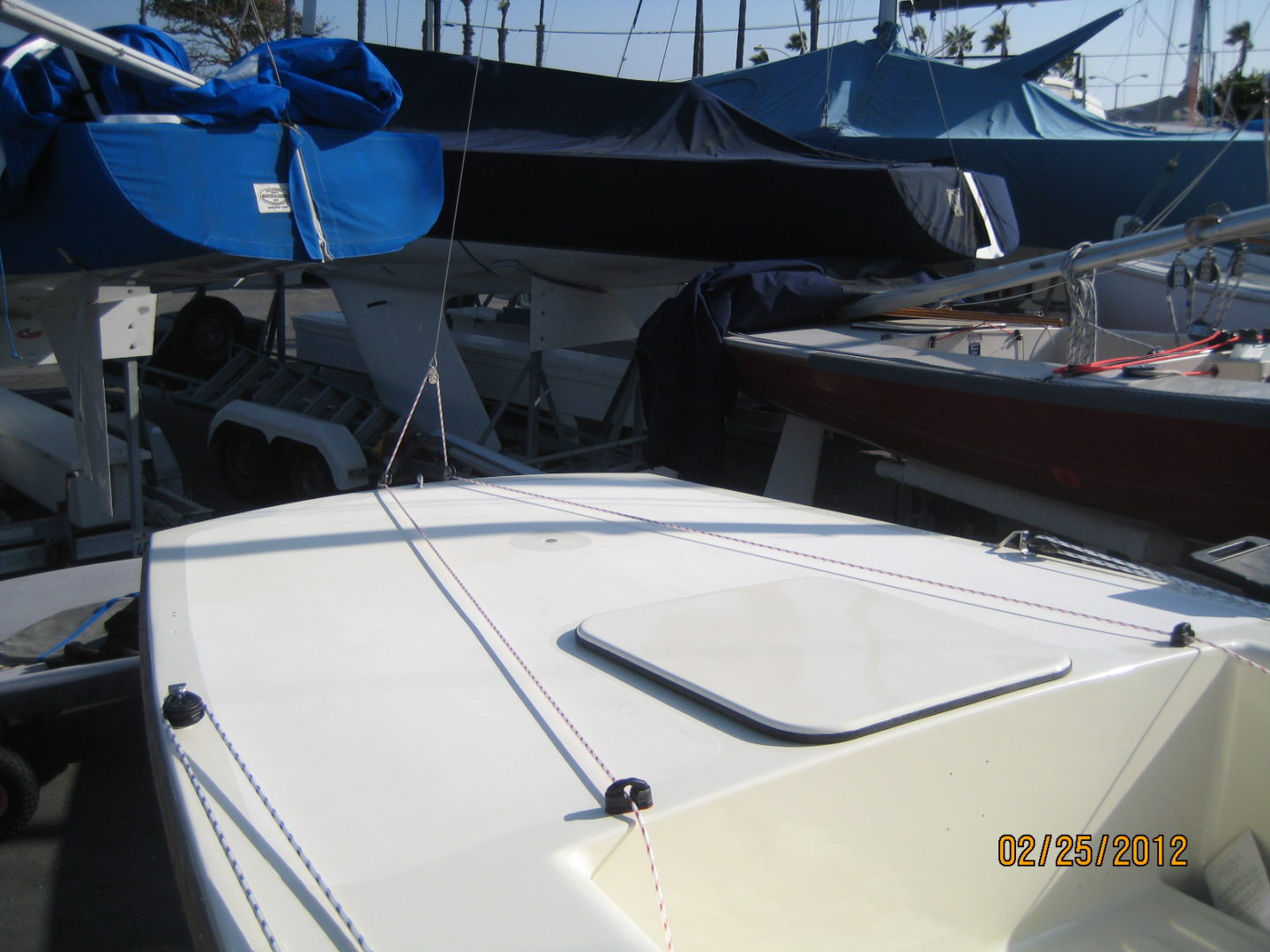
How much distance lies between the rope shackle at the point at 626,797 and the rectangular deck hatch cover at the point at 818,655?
22cm

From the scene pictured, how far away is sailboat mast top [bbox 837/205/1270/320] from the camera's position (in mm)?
3510

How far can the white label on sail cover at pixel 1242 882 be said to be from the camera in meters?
1.76

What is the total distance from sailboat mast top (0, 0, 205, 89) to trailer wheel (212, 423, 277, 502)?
2634 millimetres

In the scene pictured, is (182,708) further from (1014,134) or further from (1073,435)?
(1014,134)

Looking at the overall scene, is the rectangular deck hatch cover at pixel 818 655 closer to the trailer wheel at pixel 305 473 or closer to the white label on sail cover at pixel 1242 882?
the white label on sail cover at pixel 1242 882

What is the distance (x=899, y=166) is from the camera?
222 inches

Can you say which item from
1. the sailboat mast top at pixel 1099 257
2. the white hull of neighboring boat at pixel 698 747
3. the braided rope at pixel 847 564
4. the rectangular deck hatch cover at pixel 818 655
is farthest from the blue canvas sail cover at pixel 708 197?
the rectangular deck hatch cover at pixel 818 655

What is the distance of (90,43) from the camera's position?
11.9 feet

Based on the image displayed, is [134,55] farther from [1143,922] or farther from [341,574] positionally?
[1143,922]

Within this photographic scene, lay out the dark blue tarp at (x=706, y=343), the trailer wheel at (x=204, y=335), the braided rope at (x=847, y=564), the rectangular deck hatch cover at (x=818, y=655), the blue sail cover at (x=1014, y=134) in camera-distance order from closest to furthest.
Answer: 1. the rectangular deck hatch cover at (x=818, y=655)
2. the braided rope at (x=847, y=564)
3. the dark blue tarp at (x=706, y=343)
4. the trailer wheel at (x=204, y=335)
5. the blue sail cover at (x=1014, y=134)

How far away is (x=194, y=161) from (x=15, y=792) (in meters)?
2.26

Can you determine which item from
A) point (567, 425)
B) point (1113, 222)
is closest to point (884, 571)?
point (567, 425)

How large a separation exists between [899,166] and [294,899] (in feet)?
17.6
